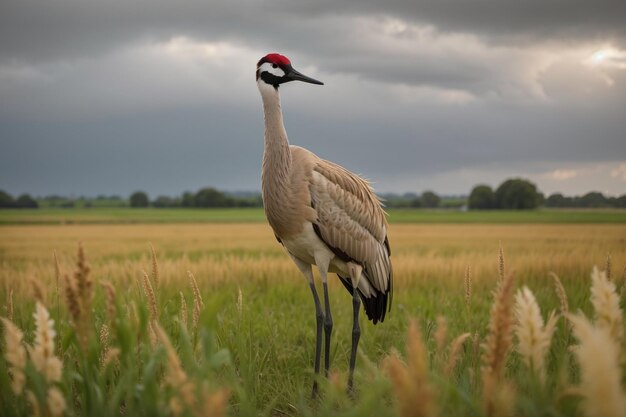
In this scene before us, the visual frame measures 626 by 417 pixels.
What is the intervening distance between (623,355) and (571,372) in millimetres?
2265

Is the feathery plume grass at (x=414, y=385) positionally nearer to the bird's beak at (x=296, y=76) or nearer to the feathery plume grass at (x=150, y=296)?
the feathery plume grass at (x=150, y=296)

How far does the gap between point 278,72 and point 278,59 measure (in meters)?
0.12

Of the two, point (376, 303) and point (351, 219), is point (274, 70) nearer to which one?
point (351, 219)

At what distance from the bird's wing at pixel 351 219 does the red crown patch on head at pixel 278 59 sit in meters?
1.03

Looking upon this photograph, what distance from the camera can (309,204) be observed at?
4906 mm

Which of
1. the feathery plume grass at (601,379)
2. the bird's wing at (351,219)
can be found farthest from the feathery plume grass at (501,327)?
the bird's wing at (351,219)

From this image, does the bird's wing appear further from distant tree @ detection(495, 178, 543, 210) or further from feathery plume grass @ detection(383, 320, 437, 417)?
distant tree @ detection(495, 178, 543, 210)

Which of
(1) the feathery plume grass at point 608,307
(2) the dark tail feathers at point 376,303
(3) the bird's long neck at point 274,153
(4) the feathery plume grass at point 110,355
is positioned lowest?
(2) the dark tail feathers at point 376,303

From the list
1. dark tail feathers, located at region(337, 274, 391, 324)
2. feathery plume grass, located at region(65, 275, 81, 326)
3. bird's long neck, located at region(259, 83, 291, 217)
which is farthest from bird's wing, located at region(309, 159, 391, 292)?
feathery plume grass, located at region(65, 275, 81, 326)

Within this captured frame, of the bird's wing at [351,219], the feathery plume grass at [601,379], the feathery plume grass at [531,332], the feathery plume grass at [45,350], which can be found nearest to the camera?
the feathery plume grass at [601,379]

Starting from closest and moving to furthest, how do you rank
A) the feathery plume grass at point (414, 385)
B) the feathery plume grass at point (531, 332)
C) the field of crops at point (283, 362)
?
the feathery plume grass at point (414, 385), the field of crops at point (283, 362), the feathery plume grass at point (531, 332)

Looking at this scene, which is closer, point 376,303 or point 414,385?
point 414,385

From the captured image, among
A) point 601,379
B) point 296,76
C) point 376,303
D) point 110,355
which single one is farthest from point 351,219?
point 601,379

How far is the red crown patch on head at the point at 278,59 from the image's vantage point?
4938 mm
